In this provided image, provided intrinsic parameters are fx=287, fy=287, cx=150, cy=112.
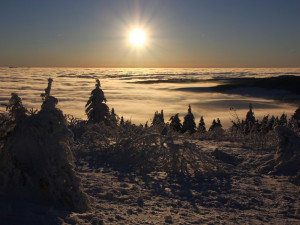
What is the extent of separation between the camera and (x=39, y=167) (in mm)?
→ 4129

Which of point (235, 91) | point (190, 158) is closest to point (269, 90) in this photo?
point (235, 91)

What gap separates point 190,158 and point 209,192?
1.52 meters

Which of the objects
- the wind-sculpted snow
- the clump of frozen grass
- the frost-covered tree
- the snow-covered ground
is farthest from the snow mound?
the frost-covered tree

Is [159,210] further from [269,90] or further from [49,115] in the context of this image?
[269,90]

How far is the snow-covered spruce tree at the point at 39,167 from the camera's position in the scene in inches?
161

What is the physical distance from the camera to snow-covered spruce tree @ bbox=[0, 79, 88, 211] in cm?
409

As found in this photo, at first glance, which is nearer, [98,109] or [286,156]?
[286,156]

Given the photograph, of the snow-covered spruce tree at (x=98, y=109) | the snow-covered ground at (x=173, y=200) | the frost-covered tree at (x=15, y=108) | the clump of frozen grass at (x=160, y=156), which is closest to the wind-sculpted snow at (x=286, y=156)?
the snow-covered ground at (x=173, y=200)

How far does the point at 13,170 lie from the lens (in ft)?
13.5

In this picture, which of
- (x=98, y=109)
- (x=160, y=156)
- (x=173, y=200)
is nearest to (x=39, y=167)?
(x=173, y=200)

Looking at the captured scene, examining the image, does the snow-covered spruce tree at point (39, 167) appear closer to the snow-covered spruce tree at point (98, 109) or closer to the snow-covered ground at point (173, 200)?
the snow-covered ground at point (173, 200)

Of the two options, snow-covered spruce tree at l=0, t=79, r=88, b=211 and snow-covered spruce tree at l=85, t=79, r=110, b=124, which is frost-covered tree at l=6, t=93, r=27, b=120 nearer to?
snow-covered spruce tree at l=0, t=79, r=88, b=211

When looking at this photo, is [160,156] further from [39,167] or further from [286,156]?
[39,167]

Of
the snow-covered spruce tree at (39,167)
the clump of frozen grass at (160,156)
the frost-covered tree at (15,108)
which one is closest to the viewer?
the snow-covered spruce tree at (39,167)
